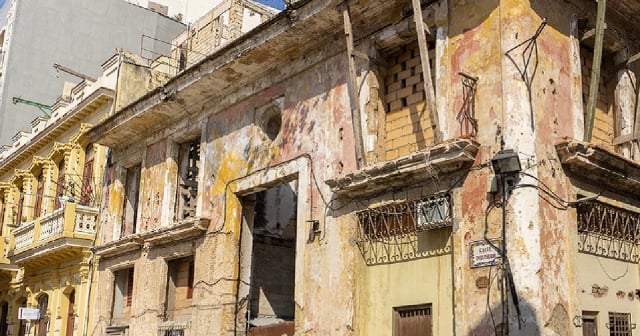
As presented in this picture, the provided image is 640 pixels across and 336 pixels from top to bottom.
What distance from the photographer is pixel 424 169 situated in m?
8.91

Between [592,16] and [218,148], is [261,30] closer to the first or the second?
[218,148]

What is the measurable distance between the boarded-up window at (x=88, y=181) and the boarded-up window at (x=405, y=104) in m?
10.4

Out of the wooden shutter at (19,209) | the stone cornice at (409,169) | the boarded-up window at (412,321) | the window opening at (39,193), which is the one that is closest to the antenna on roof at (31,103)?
the wooden shutter at (19,209)

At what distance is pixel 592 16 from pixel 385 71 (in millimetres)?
2948

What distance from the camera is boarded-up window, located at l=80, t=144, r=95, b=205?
60.0ft

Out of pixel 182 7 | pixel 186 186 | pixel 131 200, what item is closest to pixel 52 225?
pixel 131 200

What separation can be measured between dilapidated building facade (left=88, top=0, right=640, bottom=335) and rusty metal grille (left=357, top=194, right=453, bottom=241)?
A: 0.08ft

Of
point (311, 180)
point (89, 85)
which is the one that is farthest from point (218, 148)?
point (89, 85)

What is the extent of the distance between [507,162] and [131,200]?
1107 centimetres

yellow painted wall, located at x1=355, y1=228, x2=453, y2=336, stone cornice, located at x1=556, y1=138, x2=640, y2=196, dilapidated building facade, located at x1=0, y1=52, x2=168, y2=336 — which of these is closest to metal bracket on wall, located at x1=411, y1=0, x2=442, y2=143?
yellow painted wall, located at x1=355, y1=228, x2=453, y2=336

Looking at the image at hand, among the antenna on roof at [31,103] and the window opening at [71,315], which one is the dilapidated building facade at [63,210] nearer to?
the window opening at [71,315]

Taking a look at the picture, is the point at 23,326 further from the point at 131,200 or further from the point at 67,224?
the point at 131,200

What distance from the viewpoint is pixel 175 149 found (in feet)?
49.5

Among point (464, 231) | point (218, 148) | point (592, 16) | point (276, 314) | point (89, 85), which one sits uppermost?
point (89, 85)
